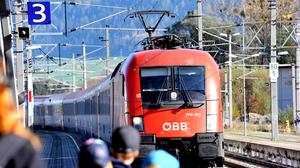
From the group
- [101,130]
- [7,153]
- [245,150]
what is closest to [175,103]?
[101,130]

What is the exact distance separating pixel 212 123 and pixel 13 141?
1388 cm

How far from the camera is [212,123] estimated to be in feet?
52.2

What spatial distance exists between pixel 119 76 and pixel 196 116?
→ 2.33 meters

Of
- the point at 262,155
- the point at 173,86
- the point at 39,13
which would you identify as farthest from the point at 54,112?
the point at 173,86

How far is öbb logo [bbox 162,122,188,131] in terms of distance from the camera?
15789mm

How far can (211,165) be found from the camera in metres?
16.3

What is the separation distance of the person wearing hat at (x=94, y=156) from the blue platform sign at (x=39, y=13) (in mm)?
18443

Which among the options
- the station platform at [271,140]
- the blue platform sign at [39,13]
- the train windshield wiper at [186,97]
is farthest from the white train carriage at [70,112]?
the train windshield wiper at [186,97]

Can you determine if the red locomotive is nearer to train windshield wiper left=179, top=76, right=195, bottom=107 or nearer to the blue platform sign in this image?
train windshield wiper left=179, top=76, right=195, bottom=107

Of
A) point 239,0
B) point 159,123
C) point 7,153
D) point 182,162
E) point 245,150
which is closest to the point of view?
point 7,153

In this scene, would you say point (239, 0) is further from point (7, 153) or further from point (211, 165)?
point (7, 153)

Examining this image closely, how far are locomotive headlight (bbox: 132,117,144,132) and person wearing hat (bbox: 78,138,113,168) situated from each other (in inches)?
478

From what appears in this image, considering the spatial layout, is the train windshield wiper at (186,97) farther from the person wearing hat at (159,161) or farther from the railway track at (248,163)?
the person wearing hat at (159,161)

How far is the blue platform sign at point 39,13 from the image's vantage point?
21.8 m
